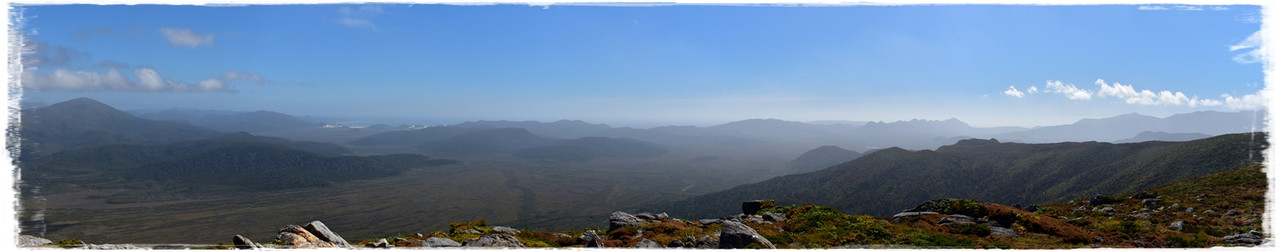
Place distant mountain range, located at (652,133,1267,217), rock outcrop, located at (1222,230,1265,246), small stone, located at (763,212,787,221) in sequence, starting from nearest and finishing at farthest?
rock outcrop, located at (1222,230,1265,246) → small stone, located at (763,212,787,221) → distant mountain range, located at (652,133,1267,217)

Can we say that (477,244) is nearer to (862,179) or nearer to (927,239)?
(927,239)

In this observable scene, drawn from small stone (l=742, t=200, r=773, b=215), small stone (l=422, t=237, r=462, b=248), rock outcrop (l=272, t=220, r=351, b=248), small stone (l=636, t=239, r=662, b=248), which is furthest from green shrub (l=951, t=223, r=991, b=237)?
rock outcrop (l=272, t=220, r=351, b=248)

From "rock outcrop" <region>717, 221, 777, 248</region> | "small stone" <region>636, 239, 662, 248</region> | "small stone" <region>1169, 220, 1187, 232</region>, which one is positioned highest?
"rock outcrop" <region>717, 221, 777, 248</region>

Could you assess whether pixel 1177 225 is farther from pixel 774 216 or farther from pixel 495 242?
pixel 495 242

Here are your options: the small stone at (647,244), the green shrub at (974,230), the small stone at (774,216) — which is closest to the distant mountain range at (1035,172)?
the green shrub at (974,230)

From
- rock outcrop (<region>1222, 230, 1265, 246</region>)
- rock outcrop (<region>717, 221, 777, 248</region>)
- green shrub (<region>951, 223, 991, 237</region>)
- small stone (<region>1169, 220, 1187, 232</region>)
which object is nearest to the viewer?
rock outcrop (<region>717, 221, 777, 248</region>)

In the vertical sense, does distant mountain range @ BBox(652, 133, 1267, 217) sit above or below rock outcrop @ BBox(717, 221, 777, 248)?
below

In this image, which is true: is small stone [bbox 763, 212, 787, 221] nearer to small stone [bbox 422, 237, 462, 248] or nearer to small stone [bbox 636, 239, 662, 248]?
small stone [bbox 636, 239, 662, 248]

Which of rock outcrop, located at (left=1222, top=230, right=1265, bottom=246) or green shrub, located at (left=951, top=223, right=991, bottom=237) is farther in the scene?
green shrub, located at (left=951, top=223, right=991, bottom=237)
